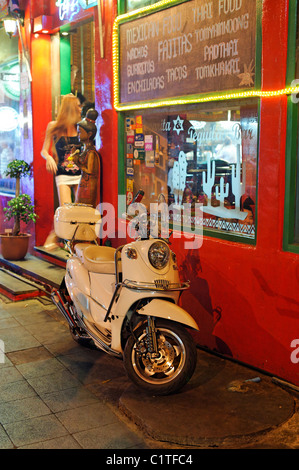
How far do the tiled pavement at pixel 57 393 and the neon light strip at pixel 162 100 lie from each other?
3126 millimetres

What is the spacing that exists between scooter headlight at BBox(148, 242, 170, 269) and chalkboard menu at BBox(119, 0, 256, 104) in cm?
198

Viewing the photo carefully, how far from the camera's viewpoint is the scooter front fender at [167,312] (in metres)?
5.08

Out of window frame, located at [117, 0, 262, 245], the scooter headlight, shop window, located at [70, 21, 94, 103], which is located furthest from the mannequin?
the scooter headlight

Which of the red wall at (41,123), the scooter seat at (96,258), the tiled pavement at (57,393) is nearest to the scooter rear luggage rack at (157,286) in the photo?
the scooter seat at (96,258)

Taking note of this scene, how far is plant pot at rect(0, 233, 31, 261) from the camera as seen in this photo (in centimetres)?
1059

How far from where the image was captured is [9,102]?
43.0ft

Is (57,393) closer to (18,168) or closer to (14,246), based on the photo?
(14,246)

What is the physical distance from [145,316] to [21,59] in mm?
8120

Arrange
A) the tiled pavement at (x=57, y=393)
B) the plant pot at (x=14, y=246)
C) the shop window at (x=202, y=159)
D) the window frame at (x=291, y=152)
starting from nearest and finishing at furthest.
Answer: the tiled pavement at (x=57, y=393) → the window frame at (x=291, y=152) → the shop window at (x=202, y=159) → the plant pot at (x=14, y=246)

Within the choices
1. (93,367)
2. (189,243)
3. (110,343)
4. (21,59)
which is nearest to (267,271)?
(189,243)

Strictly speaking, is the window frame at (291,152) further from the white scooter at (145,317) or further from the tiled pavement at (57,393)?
the tiled pavement at (57,393)

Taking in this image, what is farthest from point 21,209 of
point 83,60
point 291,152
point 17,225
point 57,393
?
point 291,152

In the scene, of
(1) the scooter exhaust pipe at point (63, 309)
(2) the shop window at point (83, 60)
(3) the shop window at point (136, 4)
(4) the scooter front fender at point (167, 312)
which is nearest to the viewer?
(4) the scooter front fender at point (167, 312)

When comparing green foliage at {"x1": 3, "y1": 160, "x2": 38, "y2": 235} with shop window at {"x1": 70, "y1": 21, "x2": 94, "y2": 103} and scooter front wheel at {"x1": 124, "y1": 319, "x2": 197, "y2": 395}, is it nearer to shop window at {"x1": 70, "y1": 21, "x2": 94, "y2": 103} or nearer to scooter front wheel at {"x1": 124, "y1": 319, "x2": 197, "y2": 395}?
shop window at {"x1": 70, "y1": 21, "x2": 94, "y2": 103}
